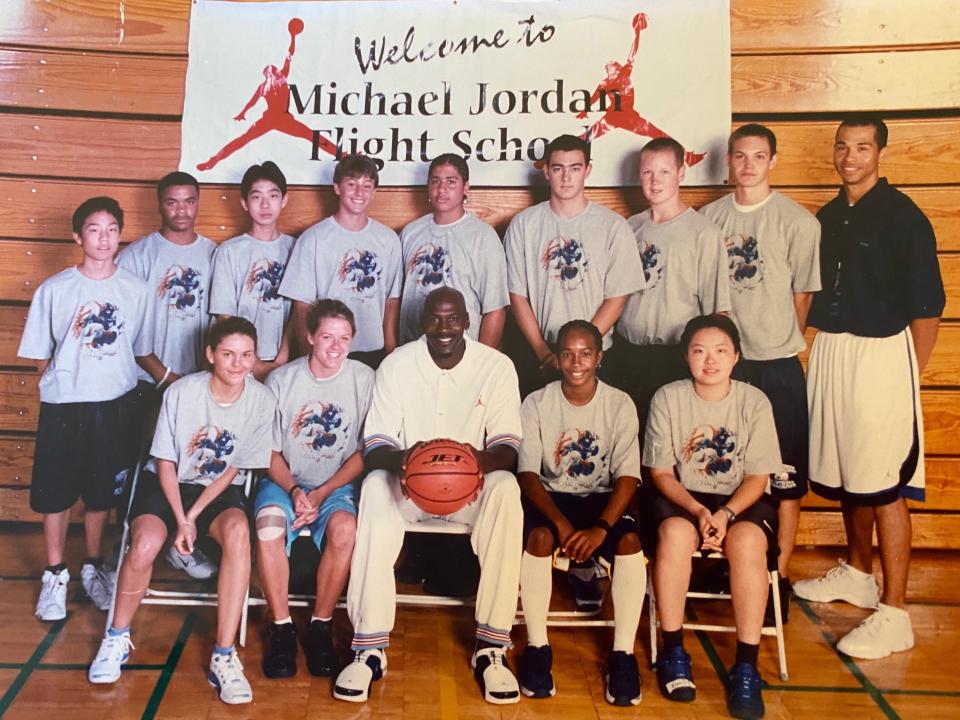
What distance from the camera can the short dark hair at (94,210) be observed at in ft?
11.1

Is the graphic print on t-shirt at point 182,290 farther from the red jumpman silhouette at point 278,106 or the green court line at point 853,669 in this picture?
the green court line at point 853,669

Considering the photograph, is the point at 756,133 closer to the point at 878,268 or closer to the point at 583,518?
the point at 878,268

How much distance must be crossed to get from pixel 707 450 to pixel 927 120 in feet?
5.31

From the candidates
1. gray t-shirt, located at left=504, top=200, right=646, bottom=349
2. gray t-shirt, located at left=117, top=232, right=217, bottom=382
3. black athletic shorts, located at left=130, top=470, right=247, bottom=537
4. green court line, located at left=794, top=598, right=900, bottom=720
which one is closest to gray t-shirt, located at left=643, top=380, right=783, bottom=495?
gray t-shirt, located at left=504, top=200, right=646, bottom=349

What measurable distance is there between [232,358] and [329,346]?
347 millimetres

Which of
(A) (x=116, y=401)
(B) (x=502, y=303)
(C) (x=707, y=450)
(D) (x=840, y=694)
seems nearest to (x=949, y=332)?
(C) (x=707, y=450)

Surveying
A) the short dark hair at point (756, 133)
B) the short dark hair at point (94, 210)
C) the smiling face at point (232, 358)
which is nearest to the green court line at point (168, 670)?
the smiling face at point (232, 358)

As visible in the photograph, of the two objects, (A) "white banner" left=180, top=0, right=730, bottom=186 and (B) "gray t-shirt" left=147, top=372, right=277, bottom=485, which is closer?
(B) "gray t-shirt" left=147, top=372, right=277, bottom=485

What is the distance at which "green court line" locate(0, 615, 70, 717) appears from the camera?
273 centimetres

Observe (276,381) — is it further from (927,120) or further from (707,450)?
(927,120)

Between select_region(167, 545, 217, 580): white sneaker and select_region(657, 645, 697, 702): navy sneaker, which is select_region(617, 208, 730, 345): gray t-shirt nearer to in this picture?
select_region(657, 645, 697, 702): navy sneaker

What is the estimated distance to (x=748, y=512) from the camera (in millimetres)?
3070

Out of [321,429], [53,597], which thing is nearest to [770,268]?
[321,429]

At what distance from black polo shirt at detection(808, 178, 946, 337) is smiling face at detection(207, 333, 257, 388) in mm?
2166
